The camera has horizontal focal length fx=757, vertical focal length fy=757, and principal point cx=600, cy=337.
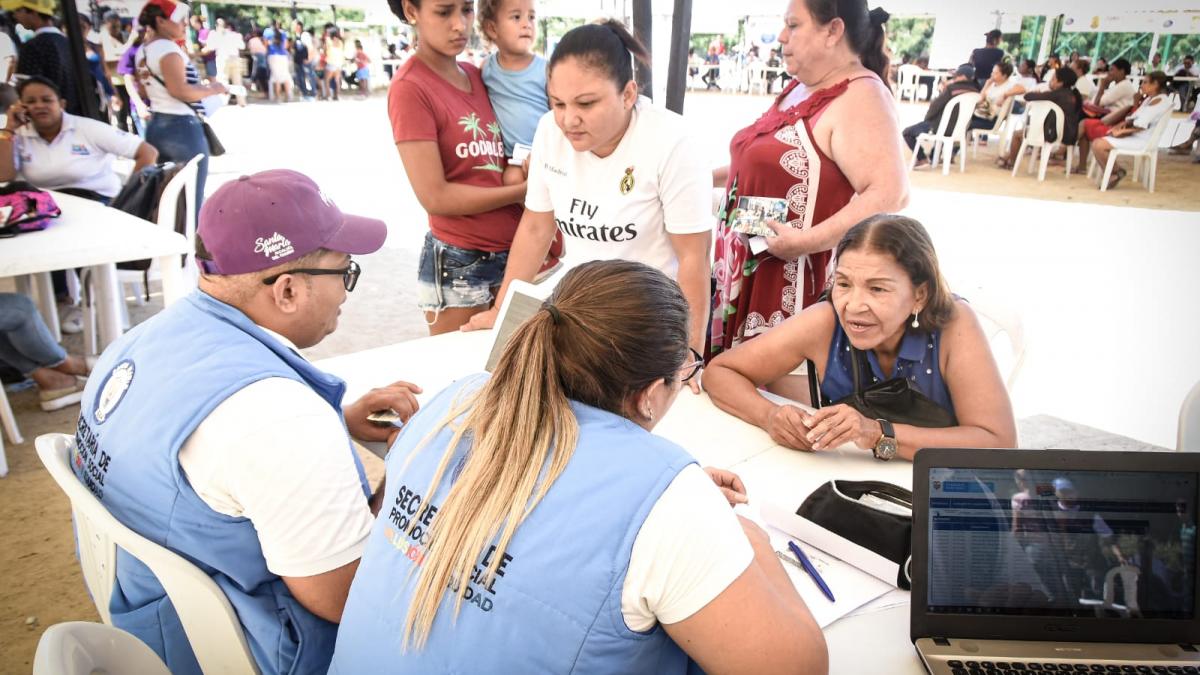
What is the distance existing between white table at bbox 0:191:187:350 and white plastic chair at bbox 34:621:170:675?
244cm

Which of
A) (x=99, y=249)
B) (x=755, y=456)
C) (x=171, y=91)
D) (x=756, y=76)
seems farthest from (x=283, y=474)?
(x=171, y=91)

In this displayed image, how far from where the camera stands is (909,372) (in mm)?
1678

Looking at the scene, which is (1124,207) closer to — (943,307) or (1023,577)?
(943,307)

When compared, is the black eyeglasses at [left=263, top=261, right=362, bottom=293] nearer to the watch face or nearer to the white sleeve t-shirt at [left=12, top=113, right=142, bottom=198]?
the watch face

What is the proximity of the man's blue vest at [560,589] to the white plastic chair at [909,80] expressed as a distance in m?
3.77

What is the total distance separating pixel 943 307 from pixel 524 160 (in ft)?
4.27

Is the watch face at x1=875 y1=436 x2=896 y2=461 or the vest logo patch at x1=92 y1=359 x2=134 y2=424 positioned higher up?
the vest logo patch at x1=92 y1=359 x2=134 y2=424

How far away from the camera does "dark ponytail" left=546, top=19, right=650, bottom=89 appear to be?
1744 millimetres

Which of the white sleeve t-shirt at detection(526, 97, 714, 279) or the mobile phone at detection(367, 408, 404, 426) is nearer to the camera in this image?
the mobile phone at detection(367, 408, 404, 426)

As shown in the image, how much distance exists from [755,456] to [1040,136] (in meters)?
3.70

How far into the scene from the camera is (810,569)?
3.71 ft

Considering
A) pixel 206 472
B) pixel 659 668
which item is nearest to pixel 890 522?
pixel 659 668

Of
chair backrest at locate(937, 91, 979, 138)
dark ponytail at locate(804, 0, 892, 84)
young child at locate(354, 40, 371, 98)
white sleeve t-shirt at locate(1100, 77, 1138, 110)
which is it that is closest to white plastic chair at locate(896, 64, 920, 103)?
chair backrest at locate(937, 91, 979, 138)

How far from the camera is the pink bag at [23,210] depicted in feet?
9.61
